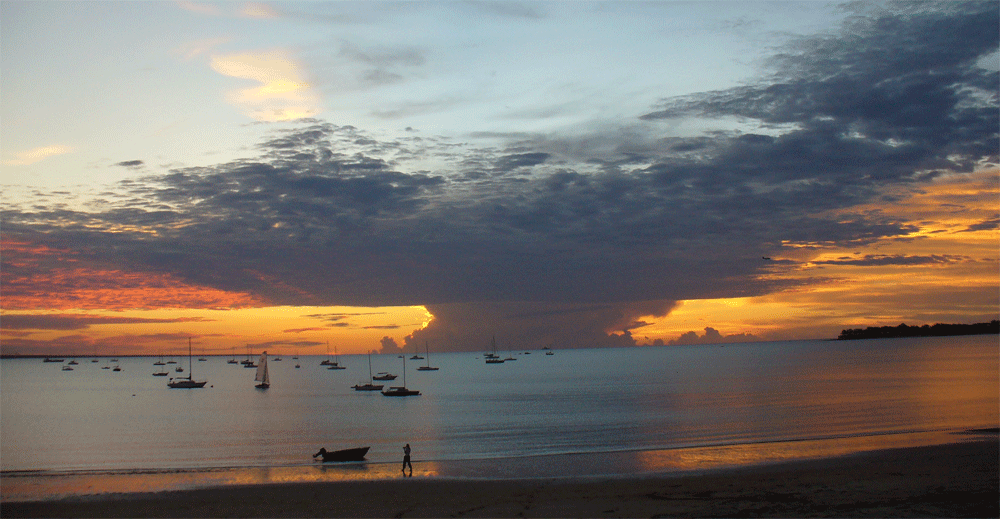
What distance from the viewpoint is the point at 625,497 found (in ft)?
98.9

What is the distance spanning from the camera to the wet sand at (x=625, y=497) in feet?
89.8

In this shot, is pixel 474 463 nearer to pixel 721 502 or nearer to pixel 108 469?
pixel 721 502

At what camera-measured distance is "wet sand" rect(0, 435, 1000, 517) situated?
27.4 m

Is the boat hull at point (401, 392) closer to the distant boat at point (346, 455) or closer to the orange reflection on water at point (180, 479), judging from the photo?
the distant boat at point (346, 455)

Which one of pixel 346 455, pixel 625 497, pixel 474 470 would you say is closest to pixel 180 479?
pixel 346 455

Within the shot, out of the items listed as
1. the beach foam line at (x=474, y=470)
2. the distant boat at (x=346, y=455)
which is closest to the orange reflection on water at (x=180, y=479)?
the beach foam line at (x=474, y=470)

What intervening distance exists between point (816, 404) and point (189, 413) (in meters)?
80.7

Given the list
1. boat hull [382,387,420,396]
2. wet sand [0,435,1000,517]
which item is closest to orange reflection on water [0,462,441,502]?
wet sand [0,435,1000,517]

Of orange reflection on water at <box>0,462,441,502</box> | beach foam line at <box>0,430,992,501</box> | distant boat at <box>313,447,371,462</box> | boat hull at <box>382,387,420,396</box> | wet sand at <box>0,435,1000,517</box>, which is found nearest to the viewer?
wet sand at <box>0,435,1000,517</box>

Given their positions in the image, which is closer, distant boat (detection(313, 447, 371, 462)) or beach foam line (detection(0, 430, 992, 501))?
beach foam line (detection(0, 430, 992, 501))

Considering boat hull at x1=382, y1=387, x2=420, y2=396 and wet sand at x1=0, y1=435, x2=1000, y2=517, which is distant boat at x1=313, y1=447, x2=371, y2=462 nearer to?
wet sand at x1=0, y1=435, x2=1000, y2=517

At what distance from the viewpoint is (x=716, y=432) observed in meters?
55.9

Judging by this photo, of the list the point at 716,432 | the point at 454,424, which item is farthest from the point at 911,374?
the point at 454,424

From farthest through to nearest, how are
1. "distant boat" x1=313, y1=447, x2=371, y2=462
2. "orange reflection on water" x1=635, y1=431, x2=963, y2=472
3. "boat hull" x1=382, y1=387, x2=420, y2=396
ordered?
A: "boat hull" x1=382, y1=387, x2=420, y2=396 < "distant boat" x1=313, y1=447, x2=371, y2=462 < "orange reflection on water" x1=635, y1=431, x2=963, y2=472
